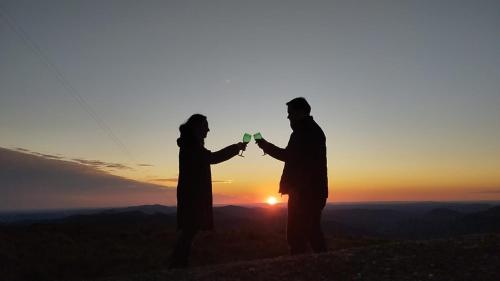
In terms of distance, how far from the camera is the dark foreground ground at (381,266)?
19.3ft

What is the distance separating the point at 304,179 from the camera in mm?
7809

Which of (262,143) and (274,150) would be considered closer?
(274,150)

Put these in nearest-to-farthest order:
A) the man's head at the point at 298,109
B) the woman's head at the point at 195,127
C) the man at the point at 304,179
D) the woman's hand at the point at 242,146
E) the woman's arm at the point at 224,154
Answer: the man at the point at 304,179, the man's head at the point at 298,109, the woman's head at the point at 195,127, the woman's arm at the point at 224,154, the woman's hand at the point at 242,146

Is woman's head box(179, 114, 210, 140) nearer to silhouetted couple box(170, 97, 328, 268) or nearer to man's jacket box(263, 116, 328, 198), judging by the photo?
silhouetted couple box(170, 97, 328, 268)

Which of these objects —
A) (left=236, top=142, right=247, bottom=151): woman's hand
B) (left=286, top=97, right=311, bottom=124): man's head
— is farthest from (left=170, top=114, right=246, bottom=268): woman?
(left=286, top=97, right=311, bottom=124): man's head

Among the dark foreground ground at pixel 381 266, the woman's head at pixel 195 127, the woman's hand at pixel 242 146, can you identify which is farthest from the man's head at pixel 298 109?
the dark foreground ground at pixel 381 266

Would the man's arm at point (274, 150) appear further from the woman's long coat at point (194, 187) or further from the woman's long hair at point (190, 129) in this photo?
the woman's long hair at point (190, 129)

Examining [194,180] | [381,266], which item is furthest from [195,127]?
[381,266]

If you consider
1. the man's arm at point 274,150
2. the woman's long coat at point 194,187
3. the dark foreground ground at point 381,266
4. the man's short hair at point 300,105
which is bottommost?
the dark foreground ground at point 381,266

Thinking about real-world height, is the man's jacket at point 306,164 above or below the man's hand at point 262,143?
below

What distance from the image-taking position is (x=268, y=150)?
8383 mm

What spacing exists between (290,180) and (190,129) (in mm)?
1961

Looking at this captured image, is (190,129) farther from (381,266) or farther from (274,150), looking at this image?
(381,266)

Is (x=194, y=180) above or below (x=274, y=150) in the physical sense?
below
